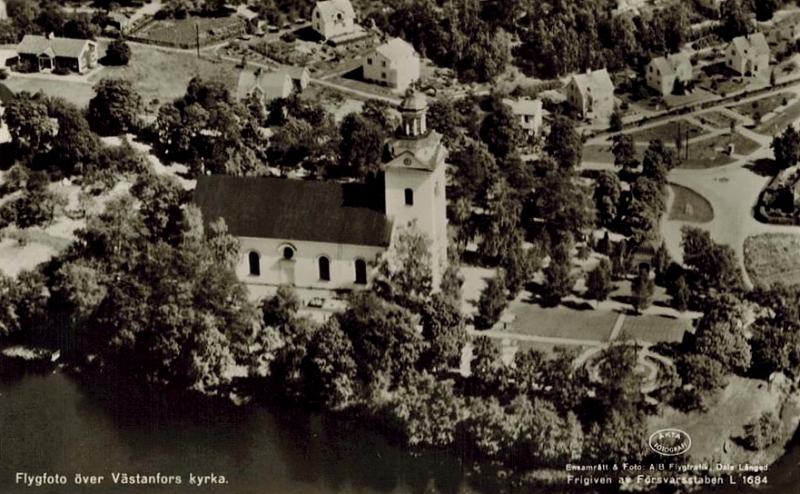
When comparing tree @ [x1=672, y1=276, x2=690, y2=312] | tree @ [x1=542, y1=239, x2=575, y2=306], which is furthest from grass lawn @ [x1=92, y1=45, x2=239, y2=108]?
tree @ [x1=672, y1=276, x2=690, y2=312]

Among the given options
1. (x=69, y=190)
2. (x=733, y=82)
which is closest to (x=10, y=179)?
(x=69, y=190)

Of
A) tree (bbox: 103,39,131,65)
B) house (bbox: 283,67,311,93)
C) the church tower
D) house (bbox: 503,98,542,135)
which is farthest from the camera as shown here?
tree (bbox: 103,39,131,65)

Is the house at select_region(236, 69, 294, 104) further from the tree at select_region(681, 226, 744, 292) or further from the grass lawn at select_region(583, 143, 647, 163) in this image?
the tree at select_region(681, 226, 744, 292)

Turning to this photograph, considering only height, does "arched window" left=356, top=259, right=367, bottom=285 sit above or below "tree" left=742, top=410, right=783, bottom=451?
above

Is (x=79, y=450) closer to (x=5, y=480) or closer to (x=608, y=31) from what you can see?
(x=5, y=480)

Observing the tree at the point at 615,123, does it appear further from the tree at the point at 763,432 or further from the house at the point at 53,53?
the house at the point at 53,53

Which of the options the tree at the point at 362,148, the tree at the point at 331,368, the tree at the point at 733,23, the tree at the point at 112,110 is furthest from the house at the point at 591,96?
the tree at the point at 331,368
